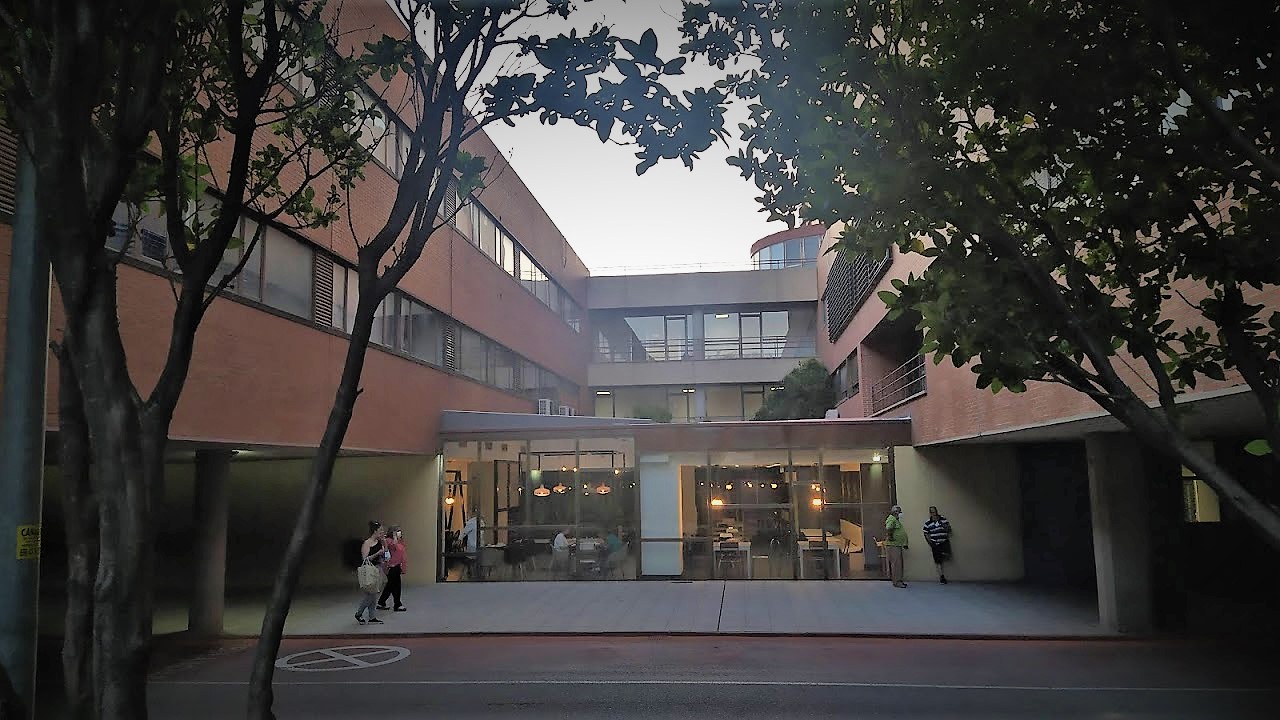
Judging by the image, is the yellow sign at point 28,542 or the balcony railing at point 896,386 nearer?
the yellow sign at point 28,542

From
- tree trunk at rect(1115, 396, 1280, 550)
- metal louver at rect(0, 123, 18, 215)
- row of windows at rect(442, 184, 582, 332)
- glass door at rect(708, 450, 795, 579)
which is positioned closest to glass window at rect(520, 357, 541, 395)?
row of windows at rect(442, 184, 582, 332)

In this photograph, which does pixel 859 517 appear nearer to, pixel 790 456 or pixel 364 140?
pixel 790 456

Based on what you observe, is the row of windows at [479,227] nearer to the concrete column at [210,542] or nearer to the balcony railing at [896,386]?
the concrete column at [210,542]

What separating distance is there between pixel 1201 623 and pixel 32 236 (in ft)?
55.4

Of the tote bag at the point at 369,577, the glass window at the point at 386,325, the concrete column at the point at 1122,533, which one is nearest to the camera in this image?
the concrete column at the point at 1122,533

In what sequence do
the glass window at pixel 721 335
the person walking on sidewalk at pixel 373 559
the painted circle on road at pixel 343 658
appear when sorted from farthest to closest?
the glass window at pixel 721 335 < the person walking on sidewalk at pixel 373 559 < the painted circle on road at pixel 343 658

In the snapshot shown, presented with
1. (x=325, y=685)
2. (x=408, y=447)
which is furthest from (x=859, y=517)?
(x=325, y=685)

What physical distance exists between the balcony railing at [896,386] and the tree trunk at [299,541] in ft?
59.5

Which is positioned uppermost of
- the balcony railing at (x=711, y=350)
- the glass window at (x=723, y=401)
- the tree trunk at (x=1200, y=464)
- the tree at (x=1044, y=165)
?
the balcony railing at (x=711, y=350)

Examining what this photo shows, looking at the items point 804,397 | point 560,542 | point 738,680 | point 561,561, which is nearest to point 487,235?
point 560,542

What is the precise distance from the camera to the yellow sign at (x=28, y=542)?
510cm

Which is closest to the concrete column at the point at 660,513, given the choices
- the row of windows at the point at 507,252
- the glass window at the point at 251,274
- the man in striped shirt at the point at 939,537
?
the man in striped shirt at the point at 939,537

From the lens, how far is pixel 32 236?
5180 mm

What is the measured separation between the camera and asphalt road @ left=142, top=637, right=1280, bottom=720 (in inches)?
382
